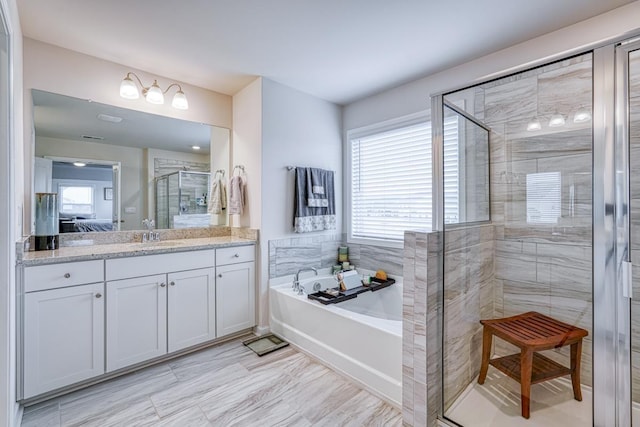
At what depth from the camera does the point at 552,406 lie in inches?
70.7

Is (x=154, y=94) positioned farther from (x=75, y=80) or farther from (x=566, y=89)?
(x=566, y=89)

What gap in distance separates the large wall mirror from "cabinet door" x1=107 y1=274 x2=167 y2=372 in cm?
73

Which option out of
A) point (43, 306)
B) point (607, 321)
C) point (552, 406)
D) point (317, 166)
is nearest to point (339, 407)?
point (552, 406)

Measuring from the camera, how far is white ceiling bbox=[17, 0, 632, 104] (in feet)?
6.02

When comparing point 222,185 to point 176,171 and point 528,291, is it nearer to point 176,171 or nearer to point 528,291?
point 176,171

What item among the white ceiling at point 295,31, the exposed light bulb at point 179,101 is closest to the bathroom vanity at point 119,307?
the exposed light bulb at point 179,101

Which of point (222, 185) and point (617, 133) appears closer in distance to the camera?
point (617, 133)

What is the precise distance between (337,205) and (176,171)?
1.78 metres

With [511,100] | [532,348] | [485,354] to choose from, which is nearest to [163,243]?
[485,354]

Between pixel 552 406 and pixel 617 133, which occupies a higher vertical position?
pixel 617 133

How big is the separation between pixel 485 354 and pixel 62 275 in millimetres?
2824

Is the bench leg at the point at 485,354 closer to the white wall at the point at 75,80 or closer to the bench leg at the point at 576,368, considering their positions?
the bench leg at the point at 576,368

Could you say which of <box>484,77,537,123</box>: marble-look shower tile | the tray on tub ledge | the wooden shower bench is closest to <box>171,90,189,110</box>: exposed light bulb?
the tray on tub ledge

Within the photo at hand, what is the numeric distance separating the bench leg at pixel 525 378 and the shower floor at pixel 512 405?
5 centimetres
